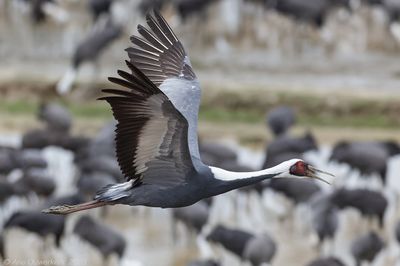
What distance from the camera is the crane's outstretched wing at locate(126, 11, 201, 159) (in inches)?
385

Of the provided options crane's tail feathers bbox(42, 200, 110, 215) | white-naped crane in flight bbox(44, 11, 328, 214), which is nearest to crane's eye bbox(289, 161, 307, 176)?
white-naped crane in flight bbox(44, 11, 328, 214)

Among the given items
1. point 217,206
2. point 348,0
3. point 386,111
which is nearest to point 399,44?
point 348,0

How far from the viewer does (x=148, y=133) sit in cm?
850

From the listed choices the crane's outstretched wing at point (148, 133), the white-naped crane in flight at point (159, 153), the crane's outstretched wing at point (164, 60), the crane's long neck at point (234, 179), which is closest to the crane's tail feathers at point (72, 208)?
the white-naped crane in flight at point (159, 153)

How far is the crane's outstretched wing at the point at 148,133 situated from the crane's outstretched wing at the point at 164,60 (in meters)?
0.94

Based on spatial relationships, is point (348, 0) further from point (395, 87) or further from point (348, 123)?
point (348, 123)

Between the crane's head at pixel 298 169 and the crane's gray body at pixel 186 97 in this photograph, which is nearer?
the crane's head at pixel 298 169

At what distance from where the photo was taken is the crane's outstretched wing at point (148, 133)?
8266 mm

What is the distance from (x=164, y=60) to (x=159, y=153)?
56.8 inches

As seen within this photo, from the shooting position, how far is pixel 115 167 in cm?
1773

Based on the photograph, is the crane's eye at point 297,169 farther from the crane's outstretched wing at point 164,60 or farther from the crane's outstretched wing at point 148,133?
the crane's outstretched wing at point 164,60

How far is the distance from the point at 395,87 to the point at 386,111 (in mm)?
1453

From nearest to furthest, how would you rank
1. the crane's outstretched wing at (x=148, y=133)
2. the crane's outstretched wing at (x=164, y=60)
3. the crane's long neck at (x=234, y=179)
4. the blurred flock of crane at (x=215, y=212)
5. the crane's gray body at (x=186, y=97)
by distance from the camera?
the crane's outstretched wing at (x=148, y=133)
the crane's long neck at (x=234, y=179)
the crane's gray body at (x=186, y=97)
the crane's outstretched wing at (x=164, y=60)
the blurred flock of crane at (x=215, y=212)

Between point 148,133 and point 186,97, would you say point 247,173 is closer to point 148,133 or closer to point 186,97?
point 148,133
